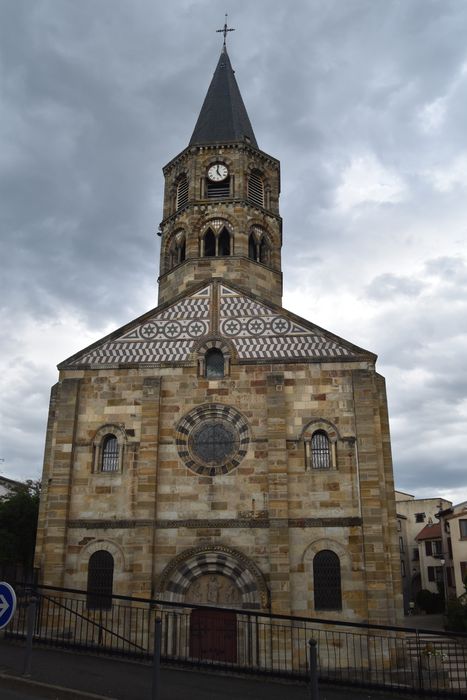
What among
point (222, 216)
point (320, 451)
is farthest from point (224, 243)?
point (320, 451)

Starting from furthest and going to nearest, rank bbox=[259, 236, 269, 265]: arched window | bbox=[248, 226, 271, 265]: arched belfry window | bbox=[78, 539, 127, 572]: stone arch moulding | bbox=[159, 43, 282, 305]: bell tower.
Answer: bbox=[259, 236, 269, 265]: arched window < bbox=[248, 226, 271, 265]: arched belfry window < bbox=[159, 43, 282, 305]: bell tower < bbox=[78, 539, 127, 572]: stone arch moulding

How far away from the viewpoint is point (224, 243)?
26.1 m

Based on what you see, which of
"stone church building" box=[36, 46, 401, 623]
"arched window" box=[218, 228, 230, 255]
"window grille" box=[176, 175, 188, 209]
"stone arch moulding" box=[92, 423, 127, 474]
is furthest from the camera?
"window grille" box=[176, 175, 188, 209]

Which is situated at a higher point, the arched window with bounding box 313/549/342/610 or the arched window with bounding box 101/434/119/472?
the arched window with bounding box 101/434/119/472

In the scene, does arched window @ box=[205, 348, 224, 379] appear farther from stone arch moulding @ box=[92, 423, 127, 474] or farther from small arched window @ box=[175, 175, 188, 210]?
small arched window @ box=[175, 175, 188, 210]

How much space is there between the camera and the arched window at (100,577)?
60.9 ft

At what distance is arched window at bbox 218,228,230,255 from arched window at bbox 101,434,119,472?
961cm

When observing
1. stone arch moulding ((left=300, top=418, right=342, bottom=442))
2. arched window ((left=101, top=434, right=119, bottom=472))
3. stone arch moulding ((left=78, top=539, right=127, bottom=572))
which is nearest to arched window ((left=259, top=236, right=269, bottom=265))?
stone arch moulding ((left=300, top=418, right=342, bottom=442))

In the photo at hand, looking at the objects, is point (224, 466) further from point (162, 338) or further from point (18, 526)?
point (18, 526)

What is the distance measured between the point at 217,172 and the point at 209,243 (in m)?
3.48

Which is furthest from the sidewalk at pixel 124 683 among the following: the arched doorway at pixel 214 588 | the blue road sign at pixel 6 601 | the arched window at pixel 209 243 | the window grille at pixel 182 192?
the window grille at pixel 182 192

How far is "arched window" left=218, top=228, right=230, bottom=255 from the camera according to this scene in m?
25.9

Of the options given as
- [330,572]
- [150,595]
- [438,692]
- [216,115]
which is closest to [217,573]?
[150,595]

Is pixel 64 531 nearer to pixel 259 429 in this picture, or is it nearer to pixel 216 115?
pixel 259 429
